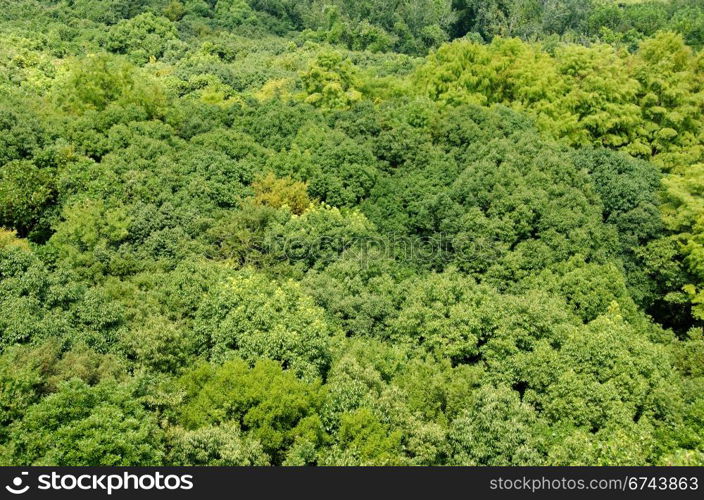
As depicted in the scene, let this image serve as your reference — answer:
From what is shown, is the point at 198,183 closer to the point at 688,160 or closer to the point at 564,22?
the point at 688,160

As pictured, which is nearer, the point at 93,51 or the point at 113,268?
the point at 113,268

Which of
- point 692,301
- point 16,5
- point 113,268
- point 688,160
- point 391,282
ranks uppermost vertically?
point 688,160

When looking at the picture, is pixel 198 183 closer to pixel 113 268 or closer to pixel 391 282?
pixel 113 268

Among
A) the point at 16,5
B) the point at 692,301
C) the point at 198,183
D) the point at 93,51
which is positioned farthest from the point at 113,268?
the point at 16,5

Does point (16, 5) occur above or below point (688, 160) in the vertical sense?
below
